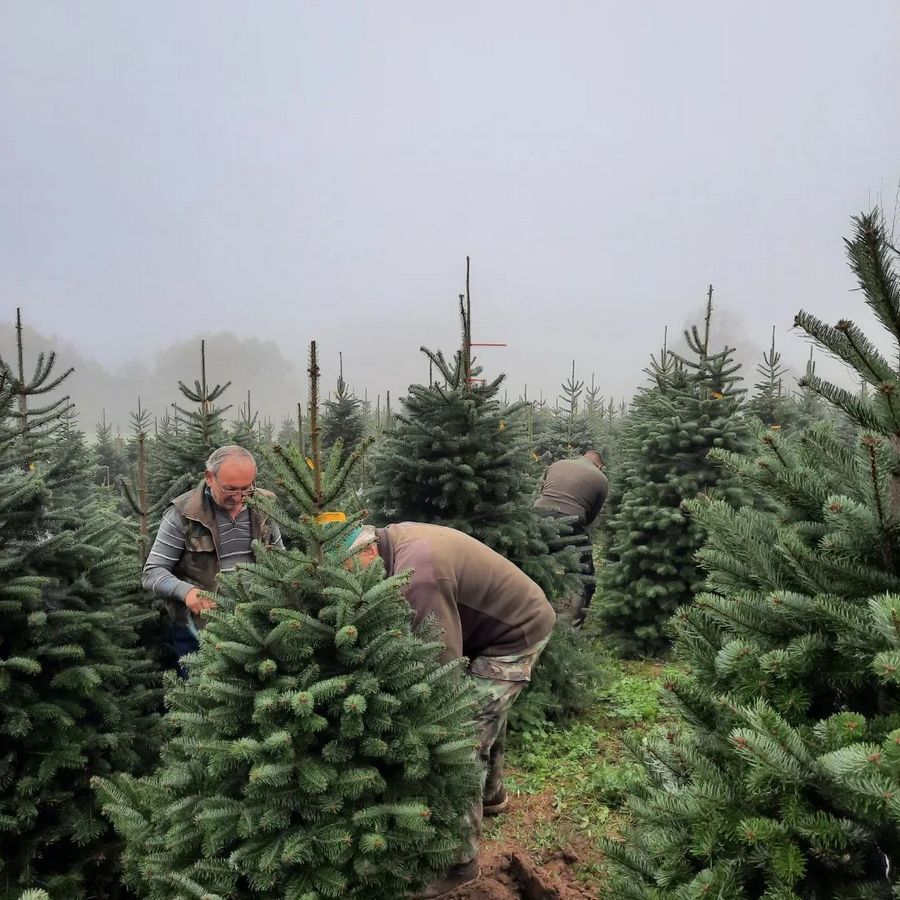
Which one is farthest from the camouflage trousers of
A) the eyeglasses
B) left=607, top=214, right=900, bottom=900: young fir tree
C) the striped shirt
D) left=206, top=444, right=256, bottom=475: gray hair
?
left=206, top=444, right=256, bottom=475: gray hair

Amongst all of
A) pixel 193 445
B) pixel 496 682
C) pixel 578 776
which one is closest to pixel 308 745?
pixel 496 682

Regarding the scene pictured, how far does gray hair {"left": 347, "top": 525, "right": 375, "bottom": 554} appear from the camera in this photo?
318 centimetres

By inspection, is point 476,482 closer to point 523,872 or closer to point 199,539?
point 199,539

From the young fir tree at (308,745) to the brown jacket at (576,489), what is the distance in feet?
20.2

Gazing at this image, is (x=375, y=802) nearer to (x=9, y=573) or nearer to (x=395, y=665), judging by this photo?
(x=395, y=665)

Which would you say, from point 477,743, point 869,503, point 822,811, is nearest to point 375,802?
point 477,743

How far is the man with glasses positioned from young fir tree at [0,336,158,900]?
0.27 m

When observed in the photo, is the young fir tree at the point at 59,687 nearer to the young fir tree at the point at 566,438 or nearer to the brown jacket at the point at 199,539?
the brown jacket at the point at 199,539

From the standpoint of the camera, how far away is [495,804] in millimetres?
4676

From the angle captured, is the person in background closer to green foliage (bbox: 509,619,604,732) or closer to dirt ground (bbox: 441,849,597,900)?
green foliage (bbox: 509,619,604,732)

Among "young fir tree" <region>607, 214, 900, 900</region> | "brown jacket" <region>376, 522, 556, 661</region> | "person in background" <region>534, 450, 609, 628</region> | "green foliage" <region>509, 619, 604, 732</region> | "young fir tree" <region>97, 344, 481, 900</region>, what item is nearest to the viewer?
"young fir tree" <region>607, 214, 900, 900</region>

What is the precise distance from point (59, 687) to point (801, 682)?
4039 millimetres

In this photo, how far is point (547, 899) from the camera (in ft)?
11.8

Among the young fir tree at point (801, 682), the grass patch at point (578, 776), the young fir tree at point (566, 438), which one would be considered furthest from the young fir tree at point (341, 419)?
the young fir tree at point (801, 682)
